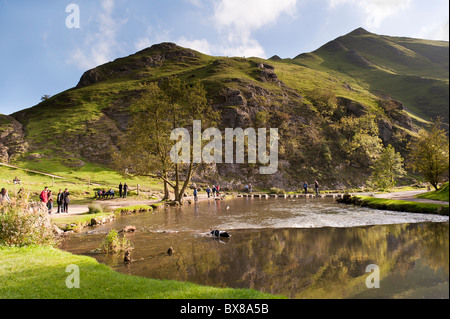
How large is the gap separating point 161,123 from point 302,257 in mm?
35701

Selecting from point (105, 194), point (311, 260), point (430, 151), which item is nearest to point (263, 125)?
point (105, 194)

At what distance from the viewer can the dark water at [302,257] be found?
826cm

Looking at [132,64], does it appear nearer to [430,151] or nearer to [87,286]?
[430,151]

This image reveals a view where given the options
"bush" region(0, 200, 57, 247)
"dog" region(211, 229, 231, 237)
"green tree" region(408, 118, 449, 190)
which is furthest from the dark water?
"green tree" region(408, 118, 449, 190)

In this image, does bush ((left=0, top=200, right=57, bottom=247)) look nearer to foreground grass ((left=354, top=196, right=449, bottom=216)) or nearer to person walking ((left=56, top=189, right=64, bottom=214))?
person walking ((left=56, top=189, right=64, bottom=214))

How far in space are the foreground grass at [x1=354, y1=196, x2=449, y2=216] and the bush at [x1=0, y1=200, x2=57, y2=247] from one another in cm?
2728

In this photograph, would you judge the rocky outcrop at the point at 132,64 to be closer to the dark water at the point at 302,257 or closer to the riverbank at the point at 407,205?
the riverbank at the point at 407,205

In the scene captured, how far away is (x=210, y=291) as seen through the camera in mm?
8094

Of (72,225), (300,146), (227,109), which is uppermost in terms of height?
(227,109)

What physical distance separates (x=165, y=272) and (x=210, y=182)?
60.8 m

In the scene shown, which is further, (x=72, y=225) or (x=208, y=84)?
(x=208, y=84)

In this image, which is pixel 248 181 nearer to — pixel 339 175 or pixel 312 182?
pixel 312 182

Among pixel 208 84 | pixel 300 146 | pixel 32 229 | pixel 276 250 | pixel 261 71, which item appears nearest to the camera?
pixel 276 250
